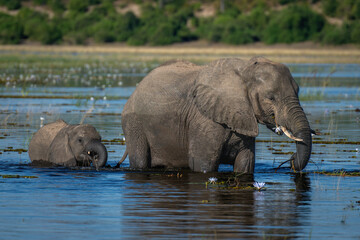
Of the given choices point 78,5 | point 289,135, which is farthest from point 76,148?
point 78,5

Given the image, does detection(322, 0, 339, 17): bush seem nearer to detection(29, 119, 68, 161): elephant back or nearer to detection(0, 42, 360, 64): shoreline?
detection(0, 42, 360, 64): shoreline

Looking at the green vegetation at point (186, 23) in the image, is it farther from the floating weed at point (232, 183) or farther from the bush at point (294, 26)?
the floating weed at point (232, 183)

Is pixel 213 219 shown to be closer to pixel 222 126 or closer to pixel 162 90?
pixel 222 126

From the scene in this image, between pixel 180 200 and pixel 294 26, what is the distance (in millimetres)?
60808

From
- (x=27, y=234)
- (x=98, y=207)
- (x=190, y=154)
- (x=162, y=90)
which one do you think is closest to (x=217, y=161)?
(x=190, y=154)

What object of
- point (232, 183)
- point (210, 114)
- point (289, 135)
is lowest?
point (232, 183)

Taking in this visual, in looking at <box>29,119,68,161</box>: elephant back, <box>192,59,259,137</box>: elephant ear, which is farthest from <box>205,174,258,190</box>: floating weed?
<box>29,119,68,161</box>: elephant back

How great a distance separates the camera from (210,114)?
1315 cm

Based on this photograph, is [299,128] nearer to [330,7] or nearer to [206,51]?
[206,51]

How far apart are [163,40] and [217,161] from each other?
2317 inches

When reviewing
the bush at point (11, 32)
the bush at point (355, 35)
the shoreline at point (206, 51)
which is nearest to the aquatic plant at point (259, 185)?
the shoreline at point (206, 51)

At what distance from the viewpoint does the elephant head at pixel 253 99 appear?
12.5 metres

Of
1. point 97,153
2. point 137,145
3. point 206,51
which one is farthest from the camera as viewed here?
point 206,51

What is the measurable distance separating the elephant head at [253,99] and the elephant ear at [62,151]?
2732 mm
